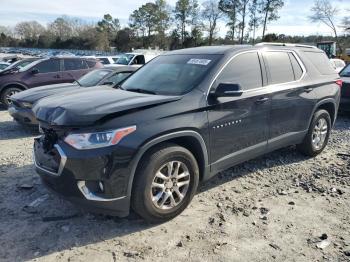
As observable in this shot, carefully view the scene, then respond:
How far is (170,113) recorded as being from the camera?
3838 mm

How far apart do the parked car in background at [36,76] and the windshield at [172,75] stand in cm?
675

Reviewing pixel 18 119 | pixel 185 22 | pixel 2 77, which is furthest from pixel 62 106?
pixel 185 22

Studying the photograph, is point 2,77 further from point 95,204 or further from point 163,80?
point 95,204

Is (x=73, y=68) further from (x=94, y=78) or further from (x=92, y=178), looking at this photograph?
(x=92, y=178)

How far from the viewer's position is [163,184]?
3.88 m

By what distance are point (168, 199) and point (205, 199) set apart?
0.77 metres

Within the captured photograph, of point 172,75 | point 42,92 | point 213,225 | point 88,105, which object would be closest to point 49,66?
point 42,92

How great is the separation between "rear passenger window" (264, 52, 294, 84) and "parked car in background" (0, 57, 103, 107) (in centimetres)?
768

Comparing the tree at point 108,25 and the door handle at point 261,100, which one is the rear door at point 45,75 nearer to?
the door handle at point 261,100

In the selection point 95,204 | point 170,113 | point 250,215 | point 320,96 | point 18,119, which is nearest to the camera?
point 95,204

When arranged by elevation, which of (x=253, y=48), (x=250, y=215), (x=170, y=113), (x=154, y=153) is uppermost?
(x=253, y=48)

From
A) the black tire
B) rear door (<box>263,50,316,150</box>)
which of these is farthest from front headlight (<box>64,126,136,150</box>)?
the black tire

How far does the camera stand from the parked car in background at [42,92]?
7662 millimetres

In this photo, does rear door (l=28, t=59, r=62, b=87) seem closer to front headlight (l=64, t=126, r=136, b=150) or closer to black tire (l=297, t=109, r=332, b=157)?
black tire (l=297, t=109, r=332, b=157)
